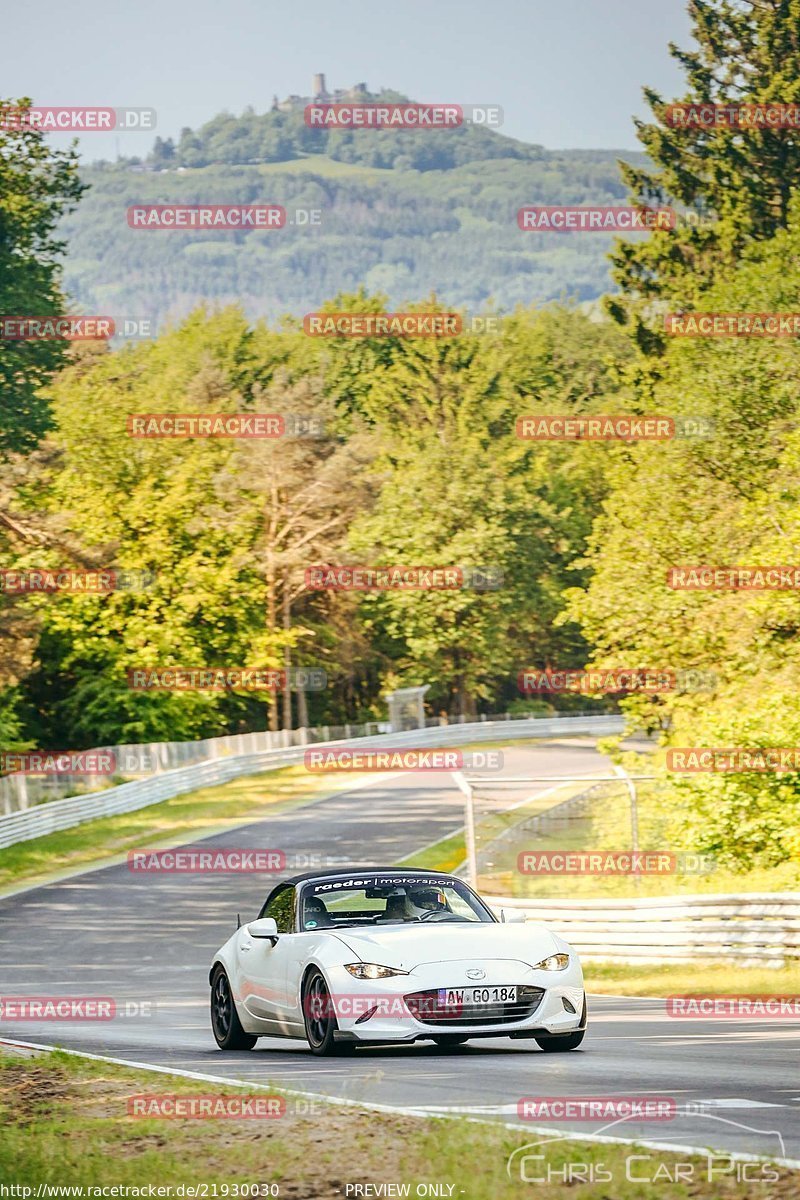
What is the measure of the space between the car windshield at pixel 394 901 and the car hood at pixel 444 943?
58 cm

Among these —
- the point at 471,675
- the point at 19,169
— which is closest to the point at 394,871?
the point at 19,169

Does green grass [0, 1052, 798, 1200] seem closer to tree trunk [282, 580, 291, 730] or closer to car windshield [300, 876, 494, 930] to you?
car windshield [300, 876, 494, 930]

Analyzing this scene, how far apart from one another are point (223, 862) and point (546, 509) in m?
51.1

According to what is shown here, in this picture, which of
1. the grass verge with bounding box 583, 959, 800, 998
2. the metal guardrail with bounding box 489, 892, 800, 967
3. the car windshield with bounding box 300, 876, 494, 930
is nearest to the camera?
the car windshield with bounding box 300, 876, 494, 930

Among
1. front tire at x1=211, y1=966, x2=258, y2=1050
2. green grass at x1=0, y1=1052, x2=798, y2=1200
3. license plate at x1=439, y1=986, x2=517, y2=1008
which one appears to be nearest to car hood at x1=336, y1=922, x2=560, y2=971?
license plate at x1=439, y1=986, x2=517, y2=1008

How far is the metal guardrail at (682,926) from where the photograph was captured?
1914 centimetres

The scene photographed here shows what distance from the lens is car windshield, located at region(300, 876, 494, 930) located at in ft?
40.4

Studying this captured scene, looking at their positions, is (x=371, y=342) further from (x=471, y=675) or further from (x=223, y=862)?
(x=223, y=862)

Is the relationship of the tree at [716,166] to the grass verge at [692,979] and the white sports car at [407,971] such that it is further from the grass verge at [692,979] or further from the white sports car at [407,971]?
the white sports car at [407,971]

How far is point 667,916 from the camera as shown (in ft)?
69.9

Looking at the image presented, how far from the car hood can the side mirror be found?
828 millimetres

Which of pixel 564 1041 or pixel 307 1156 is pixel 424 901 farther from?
pixel 307 1156

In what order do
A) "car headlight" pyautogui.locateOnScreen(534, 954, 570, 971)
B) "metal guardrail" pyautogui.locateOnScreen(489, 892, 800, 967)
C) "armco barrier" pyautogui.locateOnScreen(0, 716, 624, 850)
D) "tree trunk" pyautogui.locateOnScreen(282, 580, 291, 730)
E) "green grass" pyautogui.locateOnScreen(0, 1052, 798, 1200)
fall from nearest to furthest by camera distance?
"green grass" pyautogui.locateOnScreen(0, 1052, 798, 1200), "car headlight" pyautogui.locateOnScreen(534, 954, 570, 971), "metal guardrail" pyautogui.locateOnScreen(489, 892, 800, 967), "armco barrier" pyautogui.locateOnScreen(0, 716, 624, 850), "tree trunk" pyautogui.locateOnScreen(282, 580, 291, 730)

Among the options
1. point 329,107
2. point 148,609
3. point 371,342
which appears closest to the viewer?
point 329,107
